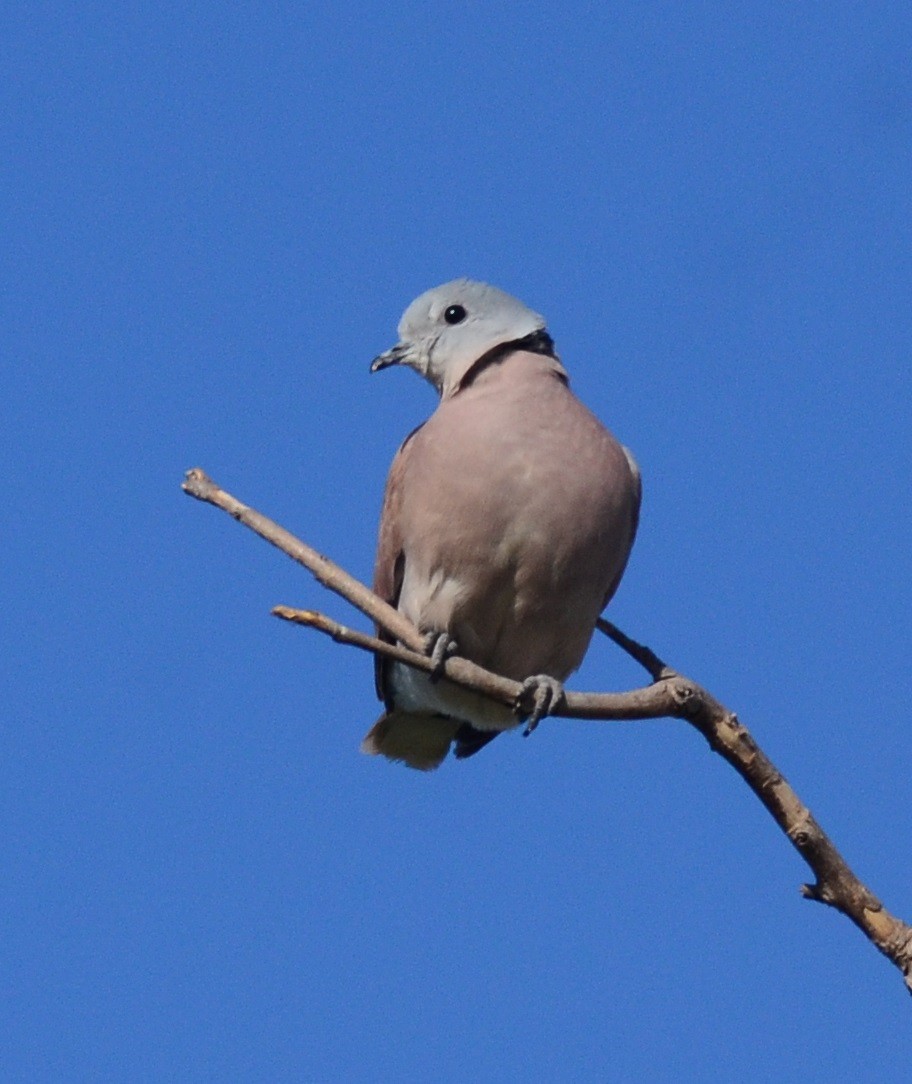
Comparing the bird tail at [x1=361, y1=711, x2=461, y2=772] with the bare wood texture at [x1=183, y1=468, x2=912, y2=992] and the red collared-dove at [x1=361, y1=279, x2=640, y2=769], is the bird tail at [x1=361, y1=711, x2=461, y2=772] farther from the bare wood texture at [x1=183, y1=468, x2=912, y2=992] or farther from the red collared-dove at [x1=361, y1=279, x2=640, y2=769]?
the bare wood texture at [x1=183, y1=468, x2=912, y2=992]

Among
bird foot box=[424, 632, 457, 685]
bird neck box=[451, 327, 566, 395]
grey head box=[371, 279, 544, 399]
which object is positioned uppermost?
grey head box=[371, 279, 544, 399]

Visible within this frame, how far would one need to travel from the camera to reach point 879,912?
14.3ft

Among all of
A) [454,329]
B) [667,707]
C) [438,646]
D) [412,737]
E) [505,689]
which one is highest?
[454,329]

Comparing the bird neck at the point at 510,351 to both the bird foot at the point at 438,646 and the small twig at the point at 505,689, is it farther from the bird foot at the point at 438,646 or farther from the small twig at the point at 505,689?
the small twig at the point at 505,689

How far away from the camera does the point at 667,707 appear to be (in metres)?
4.72

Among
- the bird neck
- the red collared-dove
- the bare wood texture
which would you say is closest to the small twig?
the bare wood texture

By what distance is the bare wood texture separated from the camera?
172 inches

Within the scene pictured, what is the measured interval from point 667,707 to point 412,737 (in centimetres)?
273

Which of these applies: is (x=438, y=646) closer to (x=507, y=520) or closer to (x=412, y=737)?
(x=507, y=520)

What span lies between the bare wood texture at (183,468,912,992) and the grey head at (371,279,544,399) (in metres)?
1.85

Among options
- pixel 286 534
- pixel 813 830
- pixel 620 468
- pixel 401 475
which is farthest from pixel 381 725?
pixel 813 830

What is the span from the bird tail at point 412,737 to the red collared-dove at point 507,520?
37 cm

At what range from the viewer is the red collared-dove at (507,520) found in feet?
20.1

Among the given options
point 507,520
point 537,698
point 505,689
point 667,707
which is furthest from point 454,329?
point 667,707
